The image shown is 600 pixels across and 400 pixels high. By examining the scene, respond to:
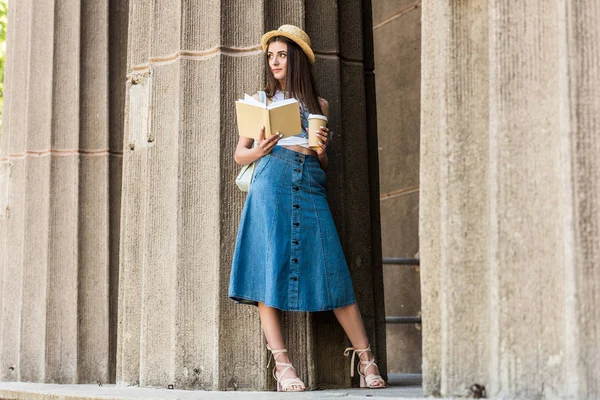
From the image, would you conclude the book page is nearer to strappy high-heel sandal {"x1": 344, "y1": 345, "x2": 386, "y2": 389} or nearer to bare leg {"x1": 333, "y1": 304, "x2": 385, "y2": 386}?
bare leg {"x1": 333, "y1": 304, "x2": 385, "y2": 386}

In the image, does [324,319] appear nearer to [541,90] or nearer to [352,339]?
[352,339]

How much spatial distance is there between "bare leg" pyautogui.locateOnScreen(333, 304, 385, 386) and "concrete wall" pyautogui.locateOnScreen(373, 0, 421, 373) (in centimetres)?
413

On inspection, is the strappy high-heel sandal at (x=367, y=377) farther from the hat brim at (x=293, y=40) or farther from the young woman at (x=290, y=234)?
the hat brim at (x=293, y=40)

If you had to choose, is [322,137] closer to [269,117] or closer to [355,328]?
[269,117]

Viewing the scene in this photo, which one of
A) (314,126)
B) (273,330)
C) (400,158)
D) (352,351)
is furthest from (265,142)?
(400,158)

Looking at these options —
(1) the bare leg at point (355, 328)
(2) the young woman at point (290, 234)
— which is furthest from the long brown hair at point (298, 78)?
(1) the bare leg at point (355, 328)

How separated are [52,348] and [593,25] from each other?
210 inches

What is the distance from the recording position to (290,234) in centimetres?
604

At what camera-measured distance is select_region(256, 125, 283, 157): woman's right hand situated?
5914 millimetres

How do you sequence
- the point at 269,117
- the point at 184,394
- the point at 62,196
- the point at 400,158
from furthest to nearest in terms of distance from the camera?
the point at 400,158
the point at 62,196
the point at 269,117
the point at 184,394

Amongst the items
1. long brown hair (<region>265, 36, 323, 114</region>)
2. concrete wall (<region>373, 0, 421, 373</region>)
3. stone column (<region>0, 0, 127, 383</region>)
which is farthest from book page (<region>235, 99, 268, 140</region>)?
concrete wall (<region>373, 0, 421, 373</region>)

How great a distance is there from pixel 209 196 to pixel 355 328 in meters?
1.14

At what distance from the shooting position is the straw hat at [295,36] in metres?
6.20

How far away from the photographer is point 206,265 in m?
6.36
